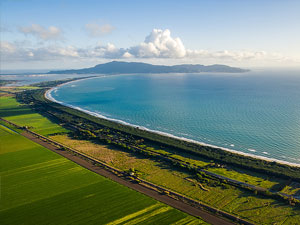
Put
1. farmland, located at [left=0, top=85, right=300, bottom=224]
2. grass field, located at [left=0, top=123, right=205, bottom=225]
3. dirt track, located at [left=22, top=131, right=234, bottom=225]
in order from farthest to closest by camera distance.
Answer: farmland, located at [left=0, top=85, right=300, bottom=224]
grass field, located at [left=0, top=123, right=205, bottom=225]
dirt track, located at [left=22, top=131, right=234, bottom=225]

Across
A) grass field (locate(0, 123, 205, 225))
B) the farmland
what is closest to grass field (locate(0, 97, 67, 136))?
the farmland

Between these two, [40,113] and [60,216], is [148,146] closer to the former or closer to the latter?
[60,216]

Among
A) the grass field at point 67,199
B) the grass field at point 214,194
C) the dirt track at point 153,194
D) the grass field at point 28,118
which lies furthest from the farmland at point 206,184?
the grass field at point 28,118

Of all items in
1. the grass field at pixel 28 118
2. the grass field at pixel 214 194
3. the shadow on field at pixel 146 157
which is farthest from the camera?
the grass field at pixel 28 118

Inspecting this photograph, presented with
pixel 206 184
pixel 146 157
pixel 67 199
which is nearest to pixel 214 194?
pixel 206 184

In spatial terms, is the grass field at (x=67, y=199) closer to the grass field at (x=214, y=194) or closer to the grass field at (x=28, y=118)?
the grass field at (x=214, y=194)

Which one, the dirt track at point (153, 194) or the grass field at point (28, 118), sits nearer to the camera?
the dirt track at point (153, 194)

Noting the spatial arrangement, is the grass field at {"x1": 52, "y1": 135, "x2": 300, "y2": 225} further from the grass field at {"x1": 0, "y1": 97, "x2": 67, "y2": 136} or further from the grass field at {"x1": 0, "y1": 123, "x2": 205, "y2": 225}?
the grass field at {"x1": 0, "y1": 97, "x2": 67, "y2": 136}

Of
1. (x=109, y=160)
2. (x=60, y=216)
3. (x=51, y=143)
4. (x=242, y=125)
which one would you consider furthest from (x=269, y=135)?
(x=51, y=143)
